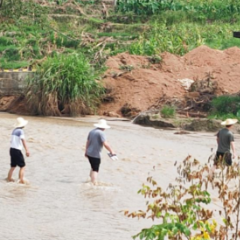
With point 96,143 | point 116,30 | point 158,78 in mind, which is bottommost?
point 96,143

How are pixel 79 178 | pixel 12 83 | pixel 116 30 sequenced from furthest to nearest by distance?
1. pixel 116 30
2. pixel 12 83
3. pixel 79 178

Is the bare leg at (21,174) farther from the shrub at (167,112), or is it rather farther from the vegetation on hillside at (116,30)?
the vegetation on hillside at (116,30)

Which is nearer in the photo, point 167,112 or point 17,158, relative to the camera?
point 17,158

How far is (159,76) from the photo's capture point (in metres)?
29.9

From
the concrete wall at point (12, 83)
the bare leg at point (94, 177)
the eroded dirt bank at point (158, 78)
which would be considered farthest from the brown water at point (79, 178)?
the concrete wall at point (12, 83)

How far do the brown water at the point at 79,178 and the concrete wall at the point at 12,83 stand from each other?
12.8 ft

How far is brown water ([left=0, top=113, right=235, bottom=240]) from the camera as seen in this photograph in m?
12.0

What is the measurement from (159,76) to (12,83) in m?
5.82

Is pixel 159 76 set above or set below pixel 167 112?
above

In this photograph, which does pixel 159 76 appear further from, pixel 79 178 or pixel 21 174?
pixel 21 174

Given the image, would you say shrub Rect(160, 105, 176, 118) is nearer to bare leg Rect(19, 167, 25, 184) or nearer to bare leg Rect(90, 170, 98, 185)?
bare leg Rect(90, 170, 98, 185)

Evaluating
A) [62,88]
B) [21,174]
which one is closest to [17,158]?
[21,174]

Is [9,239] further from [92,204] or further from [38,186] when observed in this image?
[38,186]

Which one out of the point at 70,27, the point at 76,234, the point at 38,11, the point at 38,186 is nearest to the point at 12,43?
the point at 70,27
